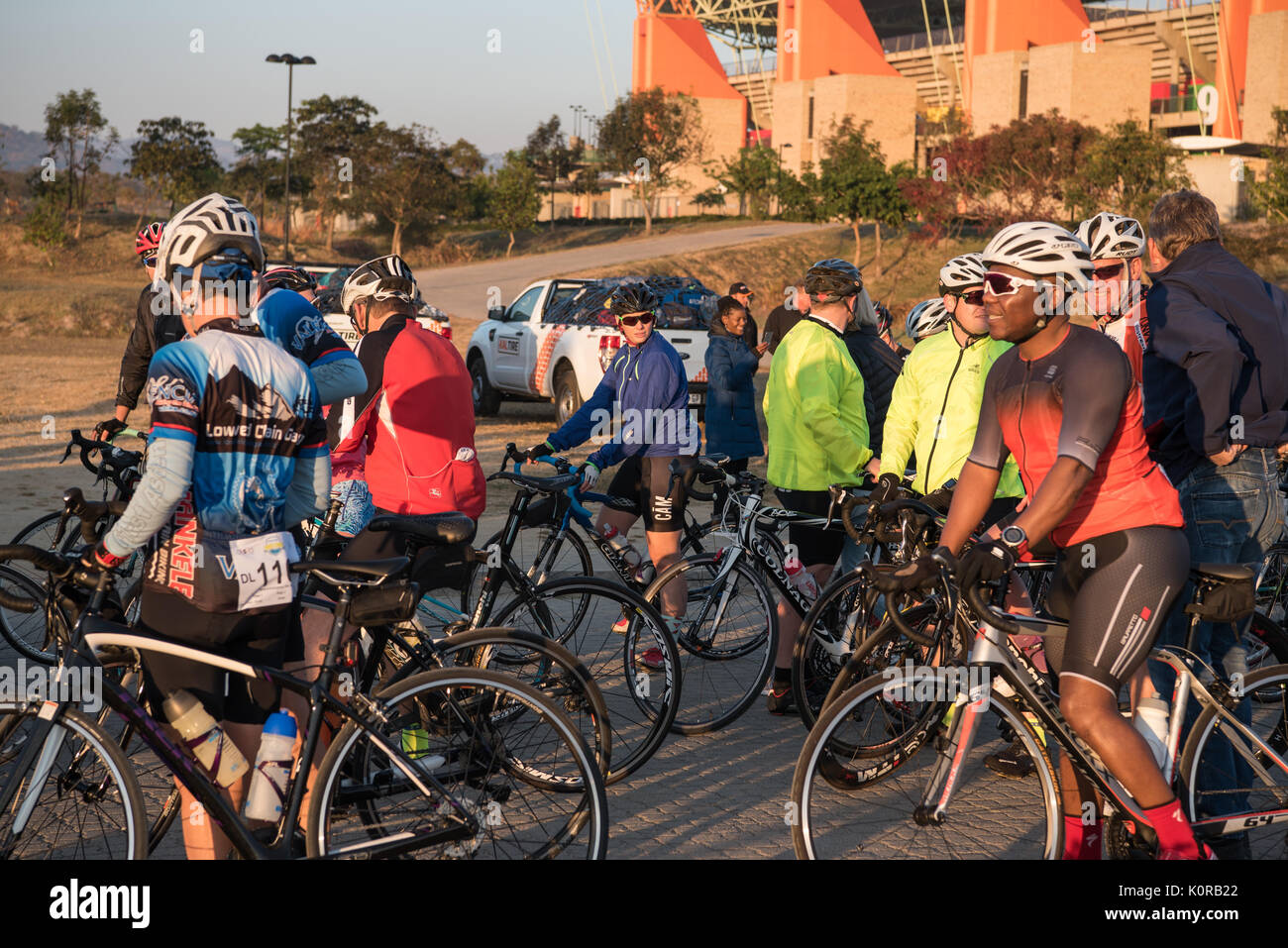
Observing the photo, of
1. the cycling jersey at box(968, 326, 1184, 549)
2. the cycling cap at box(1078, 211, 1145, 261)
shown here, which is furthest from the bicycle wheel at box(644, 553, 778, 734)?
the cycling jersey at box(968, 326, 1184, 549)

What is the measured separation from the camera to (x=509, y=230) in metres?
61.2

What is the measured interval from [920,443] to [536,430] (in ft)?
37.2

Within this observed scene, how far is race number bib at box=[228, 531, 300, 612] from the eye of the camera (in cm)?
351

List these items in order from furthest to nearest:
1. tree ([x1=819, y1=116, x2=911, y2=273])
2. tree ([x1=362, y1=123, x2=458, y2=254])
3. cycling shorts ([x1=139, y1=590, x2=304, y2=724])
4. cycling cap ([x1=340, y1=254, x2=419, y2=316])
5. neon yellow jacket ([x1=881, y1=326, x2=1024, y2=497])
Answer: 1. tree ([x1=362, y1=123, x2=458, y2=254])
2. tree ([x1=819, y1=116, x2=911, y2=273])
3. neon yellow jacket ([x1=881, y1=326, x2=1024, y2=497])
4. cycling cap ([x1=340, y1=254, x2=419, y2=316])
5. cycling shorts ([x1=139, y1=590, x2=304, y2=724])

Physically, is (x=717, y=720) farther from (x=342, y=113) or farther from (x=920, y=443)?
(x=342, y=113)

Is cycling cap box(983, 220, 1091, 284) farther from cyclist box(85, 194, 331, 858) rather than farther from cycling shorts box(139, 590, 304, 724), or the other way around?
cycling shorts box(139, 590, 304, 724)

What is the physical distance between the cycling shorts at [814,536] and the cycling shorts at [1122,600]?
102 inches

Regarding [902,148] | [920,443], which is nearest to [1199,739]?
[920,443]

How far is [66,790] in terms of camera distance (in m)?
3.64

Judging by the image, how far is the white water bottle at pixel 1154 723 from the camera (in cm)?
392

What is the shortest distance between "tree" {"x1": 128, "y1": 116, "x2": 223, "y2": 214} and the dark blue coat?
4777cm

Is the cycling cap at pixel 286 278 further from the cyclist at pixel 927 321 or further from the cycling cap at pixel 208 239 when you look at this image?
the cyclist at pixel 927 321

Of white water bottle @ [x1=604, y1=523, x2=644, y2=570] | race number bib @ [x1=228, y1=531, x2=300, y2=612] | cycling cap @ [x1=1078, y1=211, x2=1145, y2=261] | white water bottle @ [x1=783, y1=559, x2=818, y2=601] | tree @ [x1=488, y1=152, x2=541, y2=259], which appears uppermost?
tree @ [x1=488, y1=152, x2=541, y2=259]

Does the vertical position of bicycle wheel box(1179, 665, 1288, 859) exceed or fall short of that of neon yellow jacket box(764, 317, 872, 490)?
it falls short
